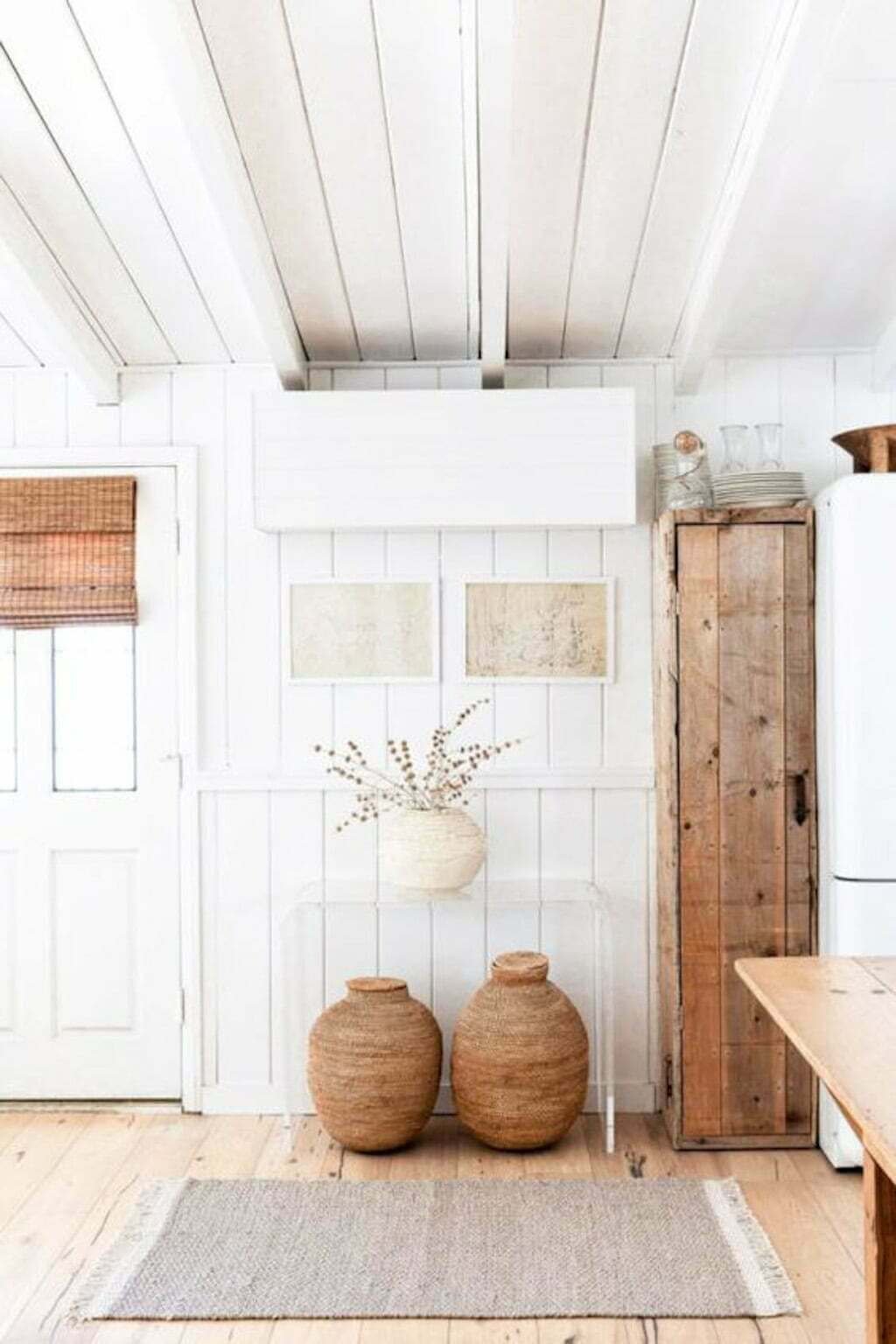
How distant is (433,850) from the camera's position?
12.6 feet

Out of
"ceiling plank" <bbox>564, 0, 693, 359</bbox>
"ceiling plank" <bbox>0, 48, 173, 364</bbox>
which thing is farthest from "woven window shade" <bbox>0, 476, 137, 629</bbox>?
"ceiling plank" <bbox>564, 0, 693, 359</bbox>

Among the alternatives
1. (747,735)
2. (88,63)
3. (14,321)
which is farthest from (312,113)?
(747,735)

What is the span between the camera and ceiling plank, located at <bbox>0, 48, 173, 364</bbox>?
3.01m

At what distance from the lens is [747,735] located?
3.82 m

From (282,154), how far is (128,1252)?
100 inches

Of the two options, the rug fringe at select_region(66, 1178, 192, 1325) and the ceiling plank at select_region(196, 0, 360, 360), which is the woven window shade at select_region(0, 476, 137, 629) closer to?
the ceiling plank at select_region(196, 0, 360, 360)

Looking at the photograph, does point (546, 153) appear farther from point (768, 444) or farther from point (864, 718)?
point (864, 718)

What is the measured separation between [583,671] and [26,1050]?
2.06 m

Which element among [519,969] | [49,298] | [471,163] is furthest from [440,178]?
[519,969]

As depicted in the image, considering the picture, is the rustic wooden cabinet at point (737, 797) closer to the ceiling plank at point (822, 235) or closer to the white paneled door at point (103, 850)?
the ceiling plank at point (822, 235)

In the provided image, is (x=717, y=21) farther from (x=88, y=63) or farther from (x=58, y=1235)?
(x=58, y=1235)

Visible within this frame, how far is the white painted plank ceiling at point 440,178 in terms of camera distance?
2.72 m

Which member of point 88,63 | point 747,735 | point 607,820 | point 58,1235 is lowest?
point 58,1235

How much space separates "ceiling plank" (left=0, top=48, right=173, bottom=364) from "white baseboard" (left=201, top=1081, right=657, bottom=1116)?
2225 mm
